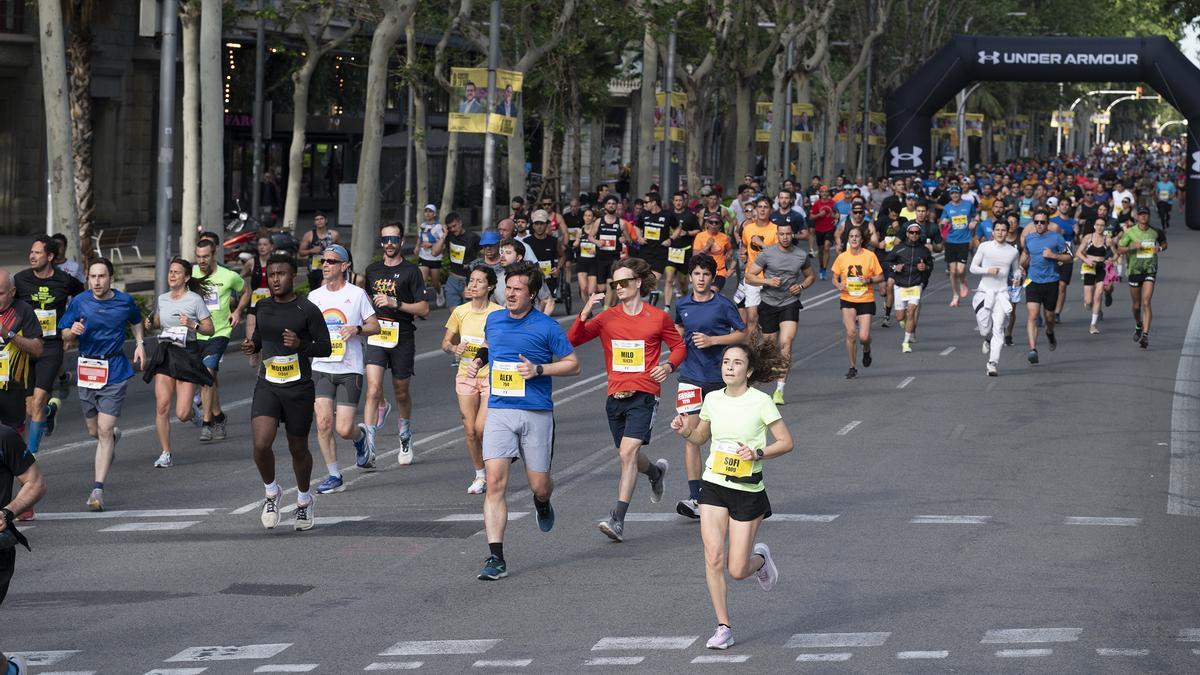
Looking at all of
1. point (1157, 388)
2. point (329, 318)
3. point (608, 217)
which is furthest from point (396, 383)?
point (608, 217)

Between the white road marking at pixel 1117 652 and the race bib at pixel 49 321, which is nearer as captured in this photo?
the white road marking at pixel 1117 652

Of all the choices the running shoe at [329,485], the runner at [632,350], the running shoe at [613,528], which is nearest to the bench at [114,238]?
the running shoe at [329,485]

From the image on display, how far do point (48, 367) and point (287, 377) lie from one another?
344cm

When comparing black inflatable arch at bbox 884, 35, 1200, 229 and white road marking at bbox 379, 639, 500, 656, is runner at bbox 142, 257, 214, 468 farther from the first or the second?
black inflatable arch at bbox 884, 35, 1200, 229

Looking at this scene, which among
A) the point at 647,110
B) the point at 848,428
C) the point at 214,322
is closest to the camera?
the point at 214,322

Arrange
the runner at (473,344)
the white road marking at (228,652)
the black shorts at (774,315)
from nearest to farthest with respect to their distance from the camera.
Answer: the white road marking at (228,652) < the runner at (473,344) < the black shorts at (774,315)

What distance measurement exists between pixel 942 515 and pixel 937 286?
75.6 feet

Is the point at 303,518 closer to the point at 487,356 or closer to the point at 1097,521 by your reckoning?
the point at 487,356

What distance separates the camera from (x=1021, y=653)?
8578 mm

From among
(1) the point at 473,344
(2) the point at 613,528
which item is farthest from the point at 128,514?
(2) the point at 613,528

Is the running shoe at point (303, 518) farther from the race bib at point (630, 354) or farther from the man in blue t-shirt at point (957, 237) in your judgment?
the man in blue t-shirt at point (957, 237)

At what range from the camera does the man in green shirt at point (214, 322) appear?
15.2 meters

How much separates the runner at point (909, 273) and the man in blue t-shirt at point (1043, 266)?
123cm

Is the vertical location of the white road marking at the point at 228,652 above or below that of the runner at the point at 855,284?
below
